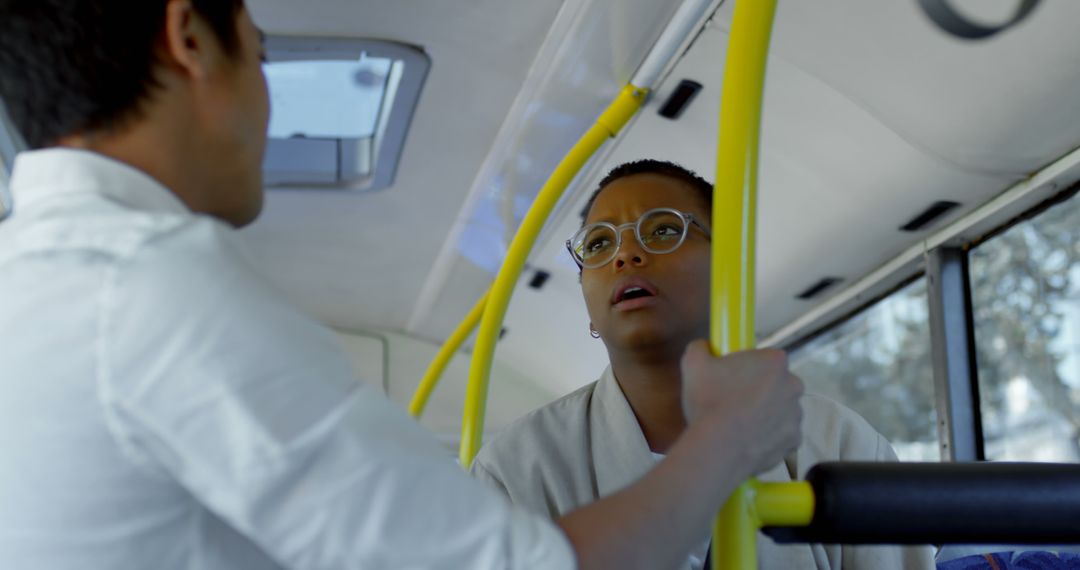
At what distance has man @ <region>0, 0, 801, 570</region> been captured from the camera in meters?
0.84

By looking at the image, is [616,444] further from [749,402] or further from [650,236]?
[749,402]

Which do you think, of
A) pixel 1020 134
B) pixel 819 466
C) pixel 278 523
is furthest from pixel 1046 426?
pixel 278 523

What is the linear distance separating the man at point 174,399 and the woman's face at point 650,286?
1.04 m

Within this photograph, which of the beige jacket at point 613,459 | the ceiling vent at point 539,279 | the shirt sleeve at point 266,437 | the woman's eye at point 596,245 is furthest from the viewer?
the ceiling vent at point 539,279

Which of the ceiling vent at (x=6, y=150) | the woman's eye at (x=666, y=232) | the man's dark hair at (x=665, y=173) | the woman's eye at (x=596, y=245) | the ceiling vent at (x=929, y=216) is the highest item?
the ceiling vent at (x=6, y=150)

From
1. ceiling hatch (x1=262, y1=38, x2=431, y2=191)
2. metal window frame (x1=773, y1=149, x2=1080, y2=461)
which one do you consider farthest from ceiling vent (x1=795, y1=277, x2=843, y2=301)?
ceiling hatch (x1=262, y1=38, x2=431, y2=191)

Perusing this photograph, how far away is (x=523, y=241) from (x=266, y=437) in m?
1.96

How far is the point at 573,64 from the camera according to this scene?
2.81 metres

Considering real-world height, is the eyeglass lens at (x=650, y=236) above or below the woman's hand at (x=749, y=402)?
above

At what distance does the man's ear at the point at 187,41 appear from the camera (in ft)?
3.31

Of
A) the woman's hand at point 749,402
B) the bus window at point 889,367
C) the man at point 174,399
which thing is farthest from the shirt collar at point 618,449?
the bus window at point 889,367

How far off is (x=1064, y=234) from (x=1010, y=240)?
0.67 ft

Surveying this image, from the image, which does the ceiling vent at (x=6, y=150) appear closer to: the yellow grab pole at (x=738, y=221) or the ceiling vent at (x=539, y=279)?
the yellow grab pole at (x=738, y=221)

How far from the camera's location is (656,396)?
84.0 inches
